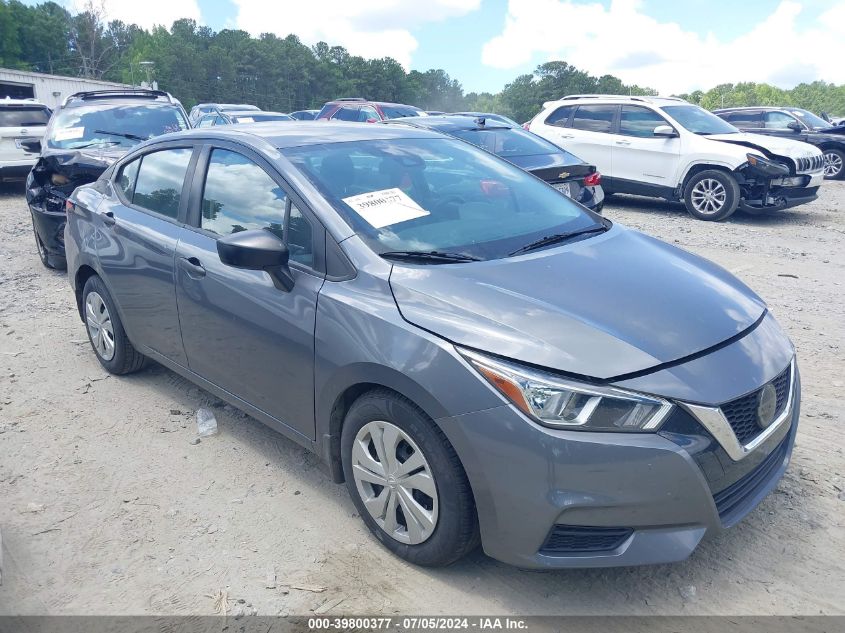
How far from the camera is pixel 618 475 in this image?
2.25 m

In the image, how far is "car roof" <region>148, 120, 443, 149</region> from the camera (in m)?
3.52

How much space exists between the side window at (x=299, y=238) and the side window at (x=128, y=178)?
1822mm

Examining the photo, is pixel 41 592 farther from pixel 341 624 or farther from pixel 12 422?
pixel 12 422

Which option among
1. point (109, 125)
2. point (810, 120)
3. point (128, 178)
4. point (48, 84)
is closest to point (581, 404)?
point (128, 178)

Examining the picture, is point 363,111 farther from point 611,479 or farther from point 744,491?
point 611,479

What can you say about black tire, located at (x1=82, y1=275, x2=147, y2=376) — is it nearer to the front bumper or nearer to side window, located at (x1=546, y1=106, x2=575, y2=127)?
the front bumper

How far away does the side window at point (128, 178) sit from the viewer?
4.44 m

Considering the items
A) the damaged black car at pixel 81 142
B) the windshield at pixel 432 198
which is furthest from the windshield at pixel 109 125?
the windshield at pixel 432 198

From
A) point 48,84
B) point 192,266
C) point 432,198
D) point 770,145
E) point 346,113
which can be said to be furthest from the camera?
point 48,84

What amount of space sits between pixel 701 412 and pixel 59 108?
9789 mm

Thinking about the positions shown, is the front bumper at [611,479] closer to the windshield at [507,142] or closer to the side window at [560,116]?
the windshield at [507,142]

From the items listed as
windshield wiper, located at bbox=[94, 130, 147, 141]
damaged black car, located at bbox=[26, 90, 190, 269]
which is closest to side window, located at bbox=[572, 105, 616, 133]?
damaged black car, located at bbox=[26, 90, 190, 269]

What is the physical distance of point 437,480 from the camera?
2520mm

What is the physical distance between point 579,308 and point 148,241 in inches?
103
